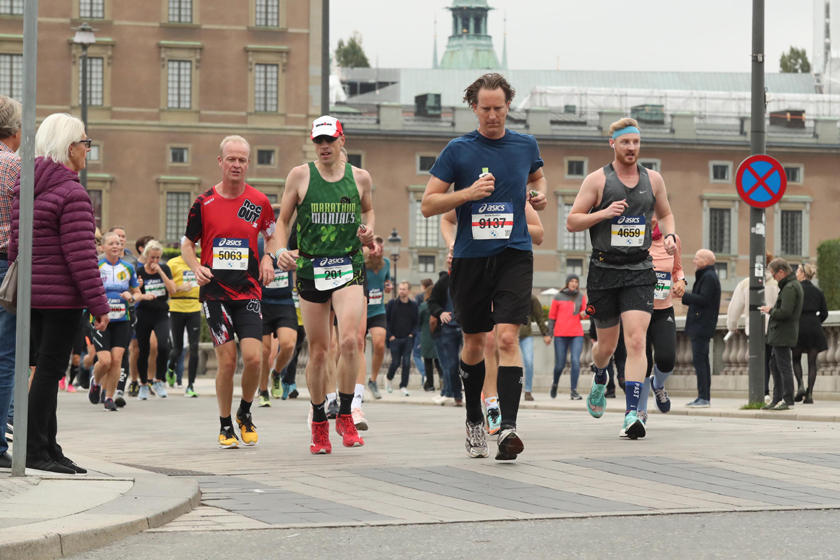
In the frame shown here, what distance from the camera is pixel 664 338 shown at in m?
10.6

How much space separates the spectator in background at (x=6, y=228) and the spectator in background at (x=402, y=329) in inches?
584

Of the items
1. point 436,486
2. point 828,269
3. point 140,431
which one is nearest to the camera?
point 436,486

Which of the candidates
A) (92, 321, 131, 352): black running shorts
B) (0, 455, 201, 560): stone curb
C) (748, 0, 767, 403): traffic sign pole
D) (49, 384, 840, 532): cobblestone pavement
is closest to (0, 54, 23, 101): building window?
(92, 321, 131, 352): black running shorts

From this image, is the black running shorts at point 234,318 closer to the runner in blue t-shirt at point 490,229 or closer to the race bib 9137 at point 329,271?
the race bib 9137 at point 329,271

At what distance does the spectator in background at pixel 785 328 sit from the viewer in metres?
15.4

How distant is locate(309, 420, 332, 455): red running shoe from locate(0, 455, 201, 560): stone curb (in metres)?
1.75

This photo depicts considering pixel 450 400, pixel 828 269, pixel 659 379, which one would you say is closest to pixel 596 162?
pixel 828 269

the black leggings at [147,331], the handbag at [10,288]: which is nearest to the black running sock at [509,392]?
the handbag at [10,288]

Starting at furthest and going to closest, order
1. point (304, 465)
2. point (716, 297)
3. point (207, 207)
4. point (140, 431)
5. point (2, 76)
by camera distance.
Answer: point (2, 76) < point (716, 297) < point (140, 431) < point (207, 207) < point (304, 465)

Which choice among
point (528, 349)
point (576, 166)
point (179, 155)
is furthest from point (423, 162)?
point (528, 349)

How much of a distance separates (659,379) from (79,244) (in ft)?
19.0

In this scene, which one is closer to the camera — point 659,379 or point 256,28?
point 659,379

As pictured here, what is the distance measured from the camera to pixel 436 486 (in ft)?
23.0

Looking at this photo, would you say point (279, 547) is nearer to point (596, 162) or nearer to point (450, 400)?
point (450, 400)
